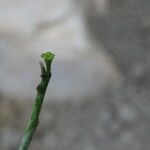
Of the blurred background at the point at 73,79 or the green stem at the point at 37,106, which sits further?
the blurred background at the point at 73,79

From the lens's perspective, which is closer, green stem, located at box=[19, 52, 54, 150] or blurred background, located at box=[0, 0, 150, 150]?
green stem, located at box=[19, 52, 54, 150]

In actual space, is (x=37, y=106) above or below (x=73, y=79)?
below

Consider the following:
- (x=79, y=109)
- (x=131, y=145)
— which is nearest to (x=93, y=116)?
(x=79, y=109)

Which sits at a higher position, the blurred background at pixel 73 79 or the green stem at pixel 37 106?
the blurred background at pixel 73 79

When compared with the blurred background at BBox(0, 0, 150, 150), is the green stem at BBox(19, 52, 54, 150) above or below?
below

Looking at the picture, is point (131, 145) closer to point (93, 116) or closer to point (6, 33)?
point (93, 116)

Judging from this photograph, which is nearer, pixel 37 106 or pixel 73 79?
pixel 37 106

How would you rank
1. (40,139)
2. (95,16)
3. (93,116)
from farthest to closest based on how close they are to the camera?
1. (95,16)
2. (93,116)
3. (40,139)

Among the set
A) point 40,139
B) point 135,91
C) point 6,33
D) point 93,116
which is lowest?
point 40,139
